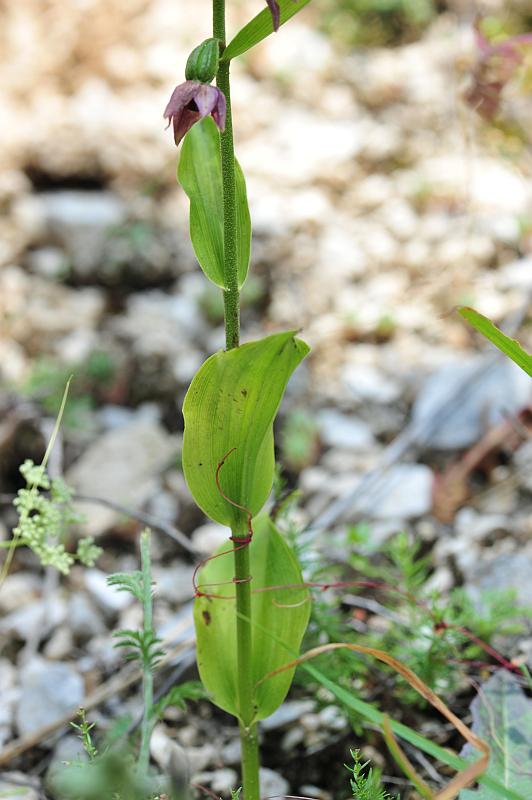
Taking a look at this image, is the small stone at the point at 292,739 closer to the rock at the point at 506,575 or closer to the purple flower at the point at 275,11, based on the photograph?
the rock at the point at 506,575

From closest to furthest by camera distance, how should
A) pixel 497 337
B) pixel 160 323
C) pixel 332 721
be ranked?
pixel 497 337
pixel 332 721
pixel 160 323

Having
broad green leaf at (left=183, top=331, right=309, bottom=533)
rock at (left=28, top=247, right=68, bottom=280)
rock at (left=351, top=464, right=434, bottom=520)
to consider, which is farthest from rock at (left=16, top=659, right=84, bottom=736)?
rock at (left=28, top=247, right=68, bottom=280)

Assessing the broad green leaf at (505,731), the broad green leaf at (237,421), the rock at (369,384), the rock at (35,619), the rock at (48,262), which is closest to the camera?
the broad green leaf at (237,421)

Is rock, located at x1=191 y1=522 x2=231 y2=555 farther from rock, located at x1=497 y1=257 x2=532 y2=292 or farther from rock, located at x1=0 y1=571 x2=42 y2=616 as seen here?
rock, located at x1=497 y1=257 x2=532 y2=292

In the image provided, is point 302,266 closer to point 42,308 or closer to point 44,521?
point 42,308

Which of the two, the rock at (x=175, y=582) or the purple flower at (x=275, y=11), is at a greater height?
the purple flower at (x=275, y=11)

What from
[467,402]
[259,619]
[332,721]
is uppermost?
[467,402]

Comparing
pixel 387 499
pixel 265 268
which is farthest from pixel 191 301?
pixel 387 499

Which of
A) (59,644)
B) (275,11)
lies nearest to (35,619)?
(59,644)

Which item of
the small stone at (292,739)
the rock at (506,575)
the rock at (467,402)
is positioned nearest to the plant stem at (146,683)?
the small stone at (292,739)
